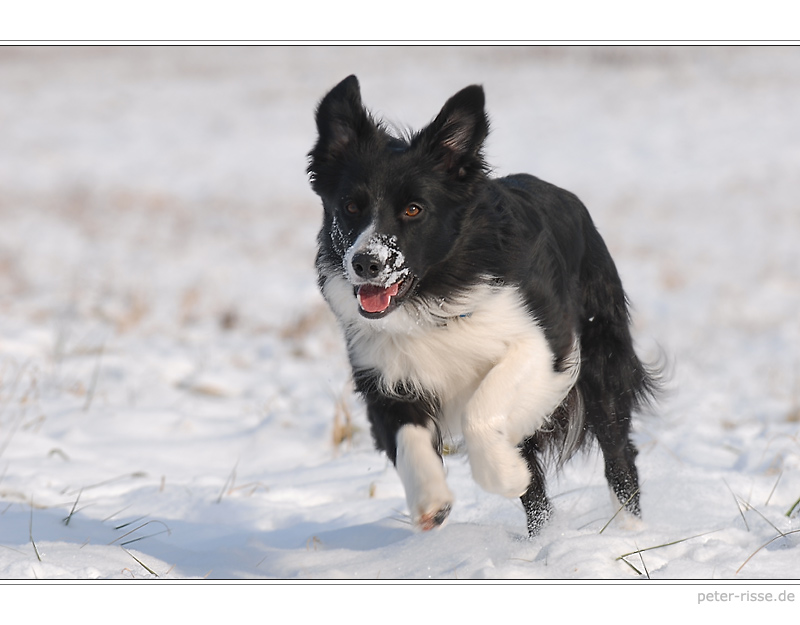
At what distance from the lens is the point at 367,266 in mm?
3658

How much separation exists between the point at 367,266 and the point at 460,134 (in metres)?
0.88

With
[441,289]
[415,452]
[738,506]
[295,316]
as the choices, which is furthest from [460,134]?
[295,316]

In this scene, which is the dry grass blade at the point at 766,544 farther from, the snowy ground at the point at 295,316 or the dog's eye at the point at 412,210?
the dog's eye at the point at 412,210

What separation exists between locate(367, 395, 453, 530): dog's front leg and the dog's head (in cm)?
51

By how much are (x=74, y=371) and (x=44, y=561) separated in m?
4.47

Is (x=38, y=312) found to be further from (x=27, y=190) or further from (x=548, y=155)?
(x=548, y=155)

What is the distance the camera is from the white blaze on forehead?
3678mm

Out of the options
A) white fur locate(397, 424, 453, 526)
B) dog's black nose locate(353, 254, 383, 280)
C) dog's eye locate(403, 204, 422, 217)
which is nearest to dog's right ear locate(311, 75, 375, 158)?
dog's eye locate(403, 204, 422, 217)

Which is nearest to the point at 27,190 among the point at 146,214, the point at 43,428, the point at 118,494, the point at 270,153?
the point at 146,214

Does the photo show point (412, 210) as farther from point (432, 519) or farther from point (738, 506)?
point (738, 506)

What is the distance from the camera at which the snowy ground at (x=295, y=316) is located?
14.2ft

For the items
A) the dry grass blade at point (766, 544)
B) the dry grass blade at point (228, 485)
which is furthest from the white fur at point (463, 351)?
the dry grass blade at point (228, 485)

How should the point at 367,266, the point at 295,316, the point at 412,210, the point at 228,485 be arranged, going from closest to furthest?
the point at 367,266 < the point at 412,210 < the point at 228,485 < the point at 295,316

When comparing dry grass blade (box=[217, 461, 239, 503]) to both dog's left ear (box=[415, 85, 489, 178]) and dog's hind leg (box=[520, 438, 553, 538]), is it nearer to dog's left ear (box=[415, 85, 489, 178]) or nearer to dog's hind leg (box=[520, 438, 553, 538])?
dog's hind leg (box=[520, 438, 553, 538])
